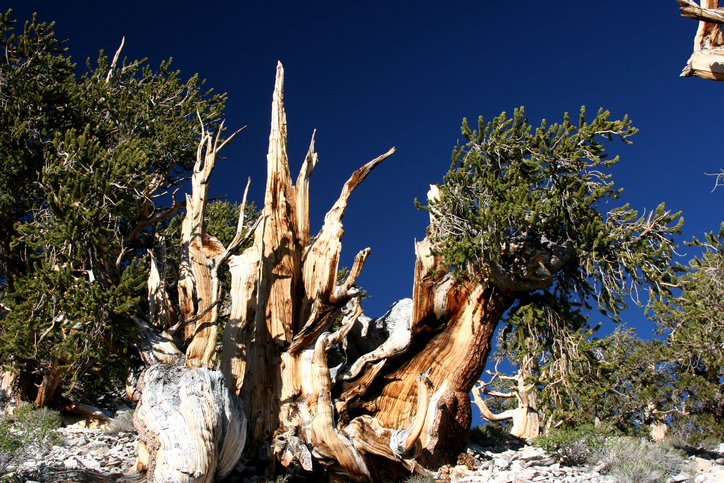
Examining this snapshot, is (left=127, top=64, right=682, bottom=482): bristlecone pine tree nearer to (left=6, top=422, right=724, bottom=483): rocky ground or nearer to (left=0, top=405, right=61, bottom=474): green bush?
(left=6, top=422, right=724, bottom=483): rocky ground

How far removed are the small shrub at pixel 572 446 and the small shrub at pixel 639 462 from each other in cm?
17

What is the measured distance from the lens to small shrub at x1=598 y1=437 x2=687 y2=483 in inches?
266

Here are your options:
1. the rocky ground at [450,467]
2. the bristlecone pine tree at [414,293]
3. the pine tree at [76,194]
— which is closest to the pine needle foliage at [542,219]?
the bristlecone pine tree at [414,293]

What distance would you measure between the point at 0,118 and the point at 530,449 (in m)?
11.4

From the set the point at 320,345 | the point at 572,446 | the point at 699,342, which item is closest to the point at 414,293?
the point at 320,345

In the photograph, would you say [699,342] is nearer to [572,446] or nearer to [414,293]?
[572,446]

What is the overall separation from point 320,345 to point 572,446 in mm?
4337

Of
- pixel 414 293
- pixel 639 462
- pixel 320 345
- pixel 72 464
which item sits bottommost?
pixel 72 464

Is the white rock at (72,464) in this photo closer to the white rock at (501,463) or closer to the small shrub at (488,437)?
the white rock at (501,463)

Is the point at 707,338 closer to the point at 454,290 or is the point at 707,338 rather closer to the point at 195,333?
the point at 454,290

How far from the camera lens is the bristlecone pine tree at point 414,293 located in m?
7.71

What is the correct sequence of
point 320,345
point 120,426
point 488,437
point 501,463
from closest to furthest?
point 320,345 → point 501,463 → point 120,426 → point 488,437

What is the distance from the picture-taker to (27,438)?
677 centimetres

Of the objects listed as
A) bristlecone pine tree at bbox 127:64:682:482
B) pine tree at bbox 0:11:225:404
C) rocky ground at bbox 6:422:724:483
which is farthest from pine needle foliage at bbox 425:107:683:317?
pine tree at bbox 0:11:225:404
